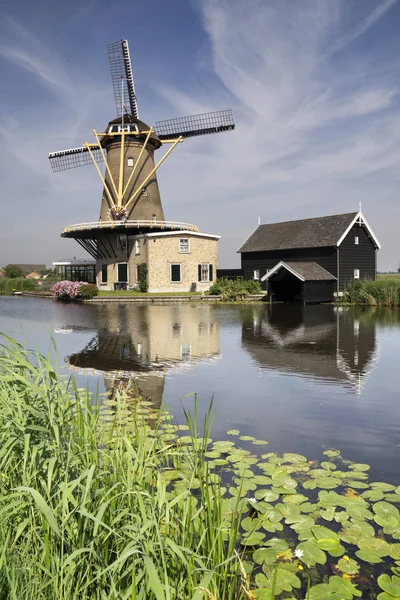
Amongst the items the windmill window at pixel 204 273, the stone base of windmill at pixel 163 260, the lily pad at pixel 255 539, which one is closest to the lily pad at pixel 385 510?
the lily pad at pixel 255 539

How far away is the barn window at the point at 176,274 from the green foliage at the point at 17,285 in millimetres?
20607

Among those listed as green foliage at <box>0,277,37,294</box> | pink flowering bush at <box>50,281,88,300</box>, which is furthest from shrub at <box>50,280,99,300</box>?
green foliage at <box>0,277,37,294</box>

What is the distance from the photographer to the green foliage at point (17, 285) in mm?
50812

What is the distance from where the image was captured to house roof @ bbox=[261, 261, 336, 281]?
91.2ft

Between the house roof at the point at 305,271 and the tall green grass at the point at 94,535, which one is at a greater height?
the house roof at the point at 305,271

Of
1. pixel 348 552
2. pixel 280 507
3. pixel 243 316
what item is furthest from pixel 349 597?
pixel 243 316

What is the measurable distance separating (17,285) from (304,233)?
109 ft

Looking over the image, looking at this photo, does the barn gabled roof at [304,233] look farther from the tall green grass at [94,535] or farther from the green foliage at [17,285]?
the tall green grass at [94,535]

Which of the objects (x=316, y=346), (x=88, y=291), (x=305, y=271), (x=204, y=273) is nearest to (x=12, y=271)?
(x=88, y=291)

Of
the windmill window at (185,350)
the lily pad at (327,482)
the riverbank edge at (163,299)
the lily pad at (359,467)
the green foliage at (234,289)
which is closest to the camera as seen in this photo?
the lily pad at (327,482)

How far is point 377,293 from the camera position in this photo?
1057 inches

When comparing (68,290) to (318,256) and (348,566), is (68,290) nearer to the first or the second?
(318,256)

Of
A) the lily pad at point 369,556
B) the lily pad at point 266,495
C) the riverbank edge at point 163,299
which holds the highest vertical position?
the riverbank edge at point 163,299

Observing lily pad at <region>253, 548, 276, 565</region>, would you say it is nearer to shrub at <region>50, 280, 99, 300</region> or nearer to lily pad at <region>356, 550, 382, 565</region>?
lily pad at <region>356, 550, 382, 565</region>
